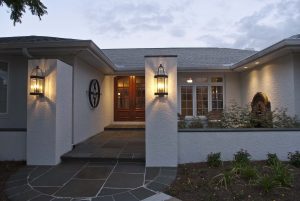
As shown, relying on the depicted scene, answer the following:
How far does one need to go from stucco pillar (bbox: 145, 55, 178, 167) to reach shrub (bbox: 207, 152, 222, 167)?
0.70m

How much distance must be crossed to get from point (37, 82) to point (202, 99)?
23.3 feet

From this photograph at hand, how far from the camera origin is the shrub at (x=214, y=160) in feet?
15.8

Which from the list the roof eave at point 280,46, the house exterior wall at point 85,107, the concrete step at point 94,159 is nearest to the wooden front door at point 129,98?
the house exterior wall at point 85,107

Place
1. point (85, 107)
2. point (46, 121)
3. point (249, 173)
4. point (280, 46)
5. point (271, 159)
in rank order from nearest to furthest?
point (249, 173) → point (271, 159) → point (46, 121) → point (280, 46) → point (85, 107)

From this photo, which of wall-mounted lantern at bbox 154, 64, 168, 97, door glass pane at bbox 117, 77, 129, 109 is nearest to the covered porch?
wall-mounted lantern at bbox 154, 64, 168, 97

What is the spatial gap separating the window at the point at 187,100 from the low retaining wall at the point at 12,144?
6.58 metres

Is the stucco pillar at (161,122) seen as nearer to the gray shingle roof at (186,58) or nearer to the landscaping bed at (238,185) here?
the landscaping bed at (238,185)

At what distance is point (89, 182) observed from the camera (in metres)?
4.08

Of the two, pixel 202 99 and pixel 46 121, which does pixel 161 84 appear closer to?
pixel 46 121

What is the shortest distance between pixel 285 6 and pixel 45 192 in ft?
32.8

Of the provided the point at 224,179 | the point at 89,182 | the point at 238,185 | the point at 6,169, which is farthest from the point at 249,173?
the point at 6,169

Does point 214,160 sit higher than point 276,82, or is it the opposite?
point 276,82

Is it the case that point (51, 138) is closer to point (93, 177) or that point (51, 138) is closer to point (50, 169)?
point (50, 169)

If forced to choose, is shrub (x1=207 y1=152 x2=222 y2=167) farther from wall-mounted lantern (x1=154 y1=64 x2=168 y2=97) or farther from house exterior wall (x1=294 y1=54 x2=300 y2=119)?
house exterior wall (x1=294 y1=54 x2=300 y2=119)
